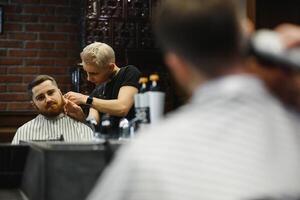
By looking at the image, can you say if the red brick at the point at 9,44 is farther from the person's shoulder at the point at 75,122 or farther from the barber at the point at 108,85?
the barber at the point at 108,85

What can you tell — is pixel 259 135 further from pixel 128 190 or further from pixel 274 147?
pixel 128 190

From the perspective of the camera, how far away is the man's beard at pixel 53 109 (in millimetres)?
3266

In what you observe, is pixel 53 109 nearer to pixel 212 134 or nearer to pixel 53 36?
pixel 53 36

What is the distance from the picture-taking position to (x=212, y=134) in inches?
33.6

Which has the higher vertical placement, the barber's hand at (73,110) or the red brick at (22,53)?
the red brick at (22,53)

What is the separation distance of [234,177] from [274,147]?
0.30 ft

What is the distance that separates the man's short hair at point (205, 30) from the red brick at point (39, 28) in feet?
11.5

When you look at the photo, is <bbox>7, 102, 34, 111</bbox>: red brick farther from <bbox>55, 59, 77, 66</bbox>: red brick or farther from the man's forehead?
the man's forehead

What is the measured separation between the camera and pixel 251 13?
341 centimetres

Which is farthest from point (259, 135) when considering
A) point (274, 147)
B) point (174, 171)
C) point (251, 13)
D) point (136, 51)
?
point (136, 51)

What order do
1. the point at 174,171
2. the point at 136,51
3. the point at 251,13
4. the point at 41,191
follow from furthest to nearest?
1. the point at 136,51
2. the point at 251,13
3. the point at 41,191
4. the point at 174,171

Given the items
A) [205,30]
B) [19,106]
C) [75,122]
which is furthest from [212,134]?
[19,106]

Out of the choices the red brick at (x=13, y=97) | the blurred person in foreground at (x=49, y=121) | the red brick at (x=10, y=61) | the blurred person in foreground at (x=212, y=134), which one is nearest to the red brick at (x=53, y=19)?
the red brick at (x=10, y=61)

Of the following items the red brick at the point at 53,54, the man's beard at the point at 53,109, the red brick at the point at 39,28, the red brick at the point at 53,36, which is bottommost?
the man's beard at the point at 53,109
